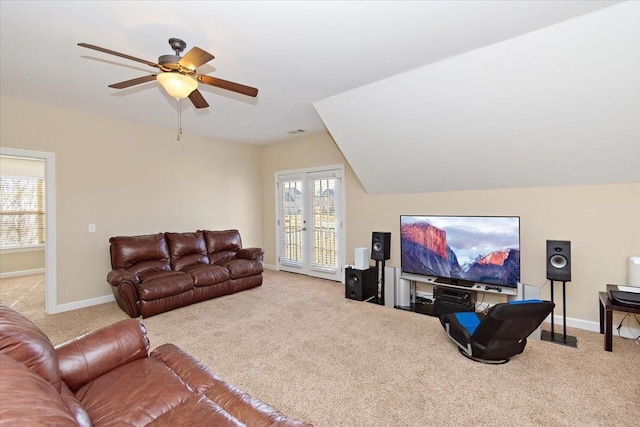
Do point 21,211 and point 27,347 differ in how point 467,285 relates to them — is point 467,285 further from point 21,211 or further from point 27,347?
point 21,211

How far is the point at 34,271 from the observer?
6.63 metres

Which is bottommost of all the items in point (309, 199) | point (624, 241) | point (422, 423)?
point (422, 423)

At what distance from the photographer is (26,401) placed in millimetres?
905

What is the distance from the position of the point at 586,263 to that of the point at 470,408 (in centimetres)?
248

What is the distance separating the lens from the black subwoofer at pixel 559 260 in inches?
125

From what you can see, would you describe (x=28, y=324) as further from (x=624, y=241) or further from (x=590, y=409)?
(x=624, y=241)

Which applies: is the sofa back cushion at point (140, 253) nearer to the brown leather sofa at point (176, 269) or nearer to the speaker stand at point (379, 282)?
the brown leather sofa at point (176, 269)

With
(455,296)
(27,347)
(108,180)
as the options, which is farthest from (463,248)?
(108,180)

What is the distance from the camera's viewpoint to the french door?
5.59m

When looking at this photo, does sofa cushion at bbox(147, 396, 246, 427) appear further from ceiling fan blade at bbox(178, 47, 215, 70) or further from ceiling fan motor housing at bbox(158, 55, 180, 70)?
ceiling fan motor housing at bbox(158, 55, 180, 70)

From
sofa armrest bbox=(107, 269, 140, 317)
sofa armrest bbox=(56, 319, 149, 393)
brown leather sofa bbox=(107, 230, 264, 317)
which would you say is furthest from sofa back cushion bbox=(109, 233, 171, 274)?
sofa armrest bbox=(56, 319, 149, 393)

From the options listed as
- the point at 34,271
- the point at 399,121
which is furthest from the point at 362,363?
the point at 34,271

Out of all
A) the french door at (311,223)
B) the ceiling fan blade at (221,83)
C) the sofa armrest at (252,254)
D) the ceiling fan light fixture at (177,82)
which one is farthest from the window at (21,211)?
the ceiling fan blade at (221,83)

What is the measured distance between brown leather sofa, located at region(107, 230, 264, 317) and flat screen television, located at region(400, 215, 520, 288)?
8.29 ft
